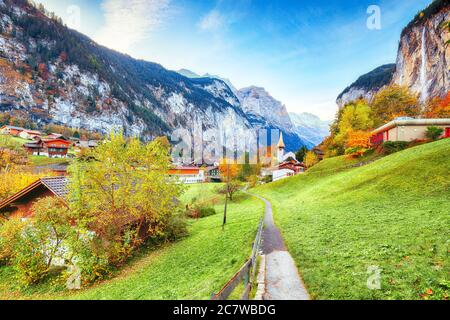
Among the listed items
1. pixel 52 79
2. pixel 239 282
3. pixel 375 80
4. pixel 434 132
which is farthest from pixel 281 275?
pixel 52 79

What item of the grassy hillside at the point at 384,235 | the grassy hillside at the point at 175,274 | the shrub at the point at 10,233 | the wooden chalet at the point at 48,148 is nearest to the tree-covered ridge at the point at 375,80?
the grassy hillside at the point at 384,235

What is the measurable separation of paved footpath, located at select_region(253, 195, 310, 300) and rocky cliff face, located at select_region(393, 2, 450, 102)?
95361 millimetres

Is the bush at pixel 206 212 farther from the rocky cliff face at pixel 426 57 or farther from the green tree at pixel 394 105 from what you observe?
the rocky cliff face at pixel 426 57

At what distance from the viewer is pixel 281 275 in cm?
1010

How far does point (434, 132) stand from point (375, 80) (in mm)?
151020

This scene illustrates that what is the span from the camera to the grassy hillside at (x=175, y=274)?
1115cm

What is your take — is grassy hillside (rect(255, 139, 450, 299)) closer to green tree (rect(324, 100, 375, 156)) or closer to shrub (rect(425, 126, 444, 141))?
shrub (rect(425, 126, 444, 141))

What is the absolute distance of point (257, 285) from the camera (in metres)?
9.06

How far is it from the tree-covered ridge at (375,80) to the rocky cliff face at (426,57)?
3561 centimetres

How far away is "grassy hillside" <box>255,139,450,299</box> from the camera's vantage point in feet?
26.7

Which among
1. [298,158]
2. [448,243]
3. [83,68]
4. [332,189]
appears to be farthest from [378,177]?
[83,68]

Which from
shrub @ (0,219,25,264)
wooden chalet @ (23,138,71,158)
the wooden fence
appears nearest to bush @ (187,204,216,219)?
shrub @ (0,219,25,264)
